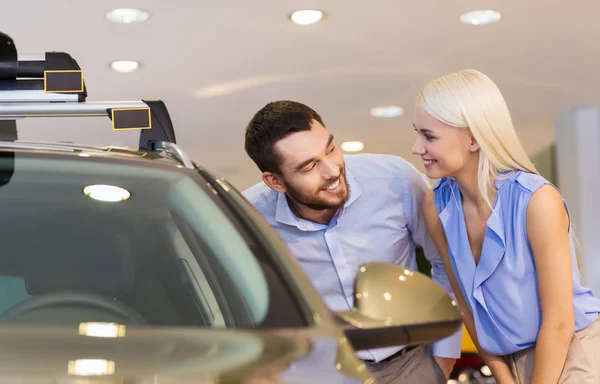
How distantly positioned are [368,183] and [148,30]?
10.1 ft

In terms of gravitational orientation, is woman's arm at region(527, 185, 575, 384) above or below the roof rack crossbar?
below

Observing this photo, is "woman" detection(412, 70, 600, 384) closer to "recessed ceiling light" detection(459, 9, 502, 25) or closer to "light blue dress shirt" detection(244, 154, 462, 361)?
"light blue dress shirt" detection(244, 154, 462, 361)

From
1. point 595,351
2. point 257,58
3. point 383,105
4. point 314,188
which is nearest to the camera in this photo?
point 595,351

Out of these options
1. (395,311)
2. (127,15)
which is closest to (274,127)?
(395,311)

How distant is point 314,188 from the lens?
7.56 feet

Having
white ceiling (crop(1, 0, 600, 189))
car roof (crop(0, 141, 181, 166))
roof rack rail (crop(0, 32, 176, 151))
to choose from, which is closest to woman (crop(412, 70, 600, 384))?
roof rack rail (crop(0, 32, 176, 151))

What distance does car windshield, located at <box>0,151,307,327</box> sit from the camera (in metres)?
1.32

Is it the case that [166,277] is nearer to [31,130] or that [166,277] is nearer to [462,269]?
[462,269]

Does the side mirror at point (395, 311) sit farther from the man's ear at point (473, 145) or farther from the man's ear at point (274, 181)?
the man's ear at point (274, 181)

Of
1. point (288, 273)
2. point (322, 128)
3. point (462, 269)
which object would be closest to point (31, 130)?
point (322, 128)

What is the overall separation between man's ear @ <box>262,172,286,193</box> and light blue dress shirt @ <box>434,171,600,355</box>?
0.54m

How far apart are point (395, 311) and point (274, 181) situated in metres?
1.36

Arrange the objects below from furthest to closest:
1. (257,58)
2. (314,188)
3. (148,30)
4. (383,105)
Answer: (383,105)
(257,58)
(148,30)
(314,188)

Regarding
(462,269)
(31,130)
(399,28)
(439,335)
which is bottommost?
(31,130)
